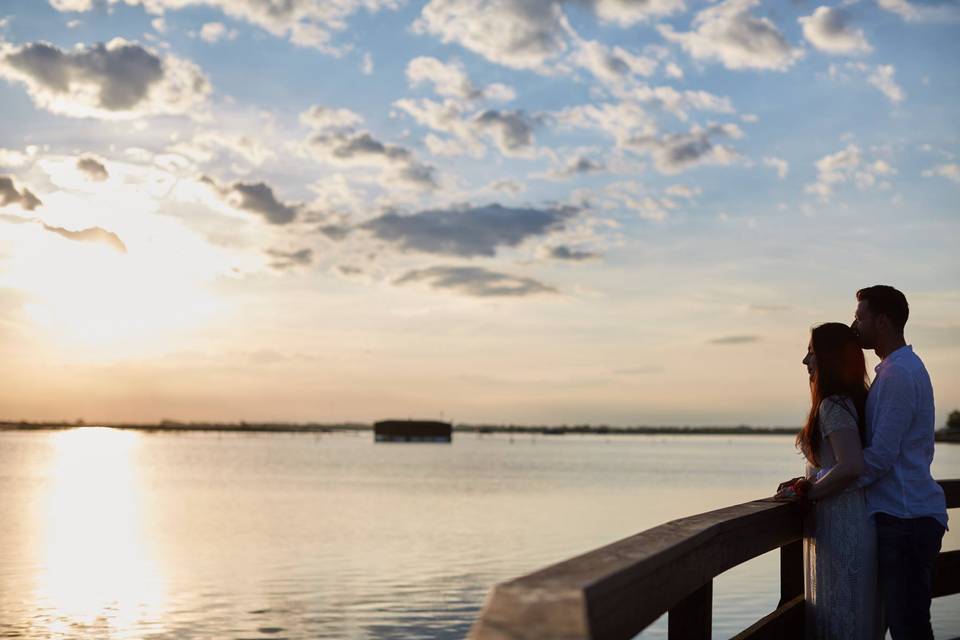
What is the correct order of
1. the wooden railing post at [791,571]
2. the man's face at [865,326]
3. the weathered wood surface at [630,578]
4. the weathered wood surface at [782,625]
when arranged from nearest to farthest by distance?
the weathered wood surface at [630,578] < the weathered wood surface at [782,625] < the man's face at [865,326] < the wooden railing post at [791,571]

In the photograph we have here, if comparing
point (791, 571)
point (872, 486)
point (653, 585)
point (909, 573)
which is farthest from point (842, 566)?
point (653, 585)

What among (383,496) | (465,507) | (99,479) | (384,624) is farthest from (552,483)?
(384,624)

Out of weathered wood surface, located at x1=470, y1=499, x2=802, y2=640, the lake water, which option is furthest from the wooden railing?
the lake water

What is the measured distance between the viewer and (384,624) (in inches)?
818

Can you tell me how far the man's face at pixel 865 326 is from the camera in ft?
15.0

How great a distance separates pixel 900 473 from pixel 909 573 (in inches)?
16.3

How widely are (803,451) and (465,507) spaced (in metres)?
53.3

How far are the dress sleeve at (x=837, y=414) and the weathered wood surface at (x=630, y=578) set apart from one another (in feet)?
1.32

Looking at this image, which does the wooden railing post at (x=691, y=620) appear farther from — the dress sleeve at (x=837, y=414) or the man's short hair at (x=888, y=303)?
the man's short hair at (x=888, y=303)

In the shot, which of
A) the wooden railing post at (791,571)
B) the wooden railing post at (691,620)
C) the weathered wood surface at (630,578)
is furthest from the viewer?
the wooden railing post at (791,571)

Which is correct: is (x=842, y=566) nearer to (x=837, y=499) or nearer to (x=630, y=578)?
(x=837, y=499)

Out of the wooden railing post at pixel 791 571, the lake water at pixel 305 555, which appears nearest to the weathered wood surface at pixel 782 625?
the wooden railing post at pixel 791 571

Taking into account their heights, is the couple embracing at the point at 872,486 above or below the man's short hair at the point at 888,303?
below

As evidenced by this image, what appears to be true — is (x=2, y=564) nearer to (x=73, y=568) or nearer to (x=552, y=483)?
(x=73, y=568)
